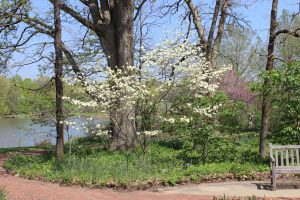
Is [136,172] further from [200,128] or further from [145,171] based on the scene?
[200,128]

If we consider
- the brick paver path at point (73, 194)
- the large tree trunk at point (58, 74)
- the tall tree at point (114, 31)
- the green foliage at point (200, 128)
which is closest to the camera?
the brick paver path at point (73, 194)

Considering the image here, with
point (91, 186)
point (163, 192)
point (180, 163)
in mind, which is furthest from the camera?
point (180, 163)

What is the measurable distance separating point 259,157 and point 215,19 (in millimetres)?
9555

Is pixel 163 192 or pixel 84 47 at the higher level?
Answer: pixel 84 47

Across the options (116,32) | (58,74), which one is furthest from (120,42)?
(58,74)

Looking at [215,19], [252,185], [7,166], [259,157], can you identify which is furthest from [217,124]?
[215,19]

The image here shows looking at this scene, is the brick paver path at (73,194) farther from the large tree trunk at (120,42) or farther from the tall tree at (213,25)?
the tall tree at (213,25)

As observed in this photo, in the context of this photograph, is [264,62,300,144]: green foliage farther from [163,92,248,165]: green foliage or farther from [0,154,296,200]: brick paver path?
[0,154,296,200]: brick paver path

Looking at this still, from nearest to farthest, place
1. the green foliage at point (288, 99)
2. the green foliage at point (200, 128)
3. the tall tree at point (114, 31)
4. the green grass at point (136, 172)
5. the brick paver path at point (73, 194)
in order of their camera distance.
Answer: the brick paver path at point (73, 194)
the green grass at point (136, 172)
the green foliage at point (288, 99)
the green foliage at point (200, 128)
the tall tree at point (114, 31)

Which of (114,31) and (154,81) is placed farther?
(114,31)

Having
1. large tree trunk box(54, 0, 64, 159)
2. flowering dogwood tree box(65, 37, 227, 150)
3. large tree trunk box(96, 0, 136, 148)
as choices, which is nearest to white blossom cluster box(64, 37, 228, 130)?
flowering dogwood tree box(65, 37, 227, 150)

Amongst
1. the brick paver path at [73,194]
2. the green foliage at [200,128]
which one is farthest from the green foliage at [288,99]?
the brick paver path at [73,194]

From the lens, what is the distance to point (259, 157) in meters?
12.9

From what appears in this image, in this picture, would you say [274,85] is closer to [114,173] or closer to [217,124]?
[217,124]
